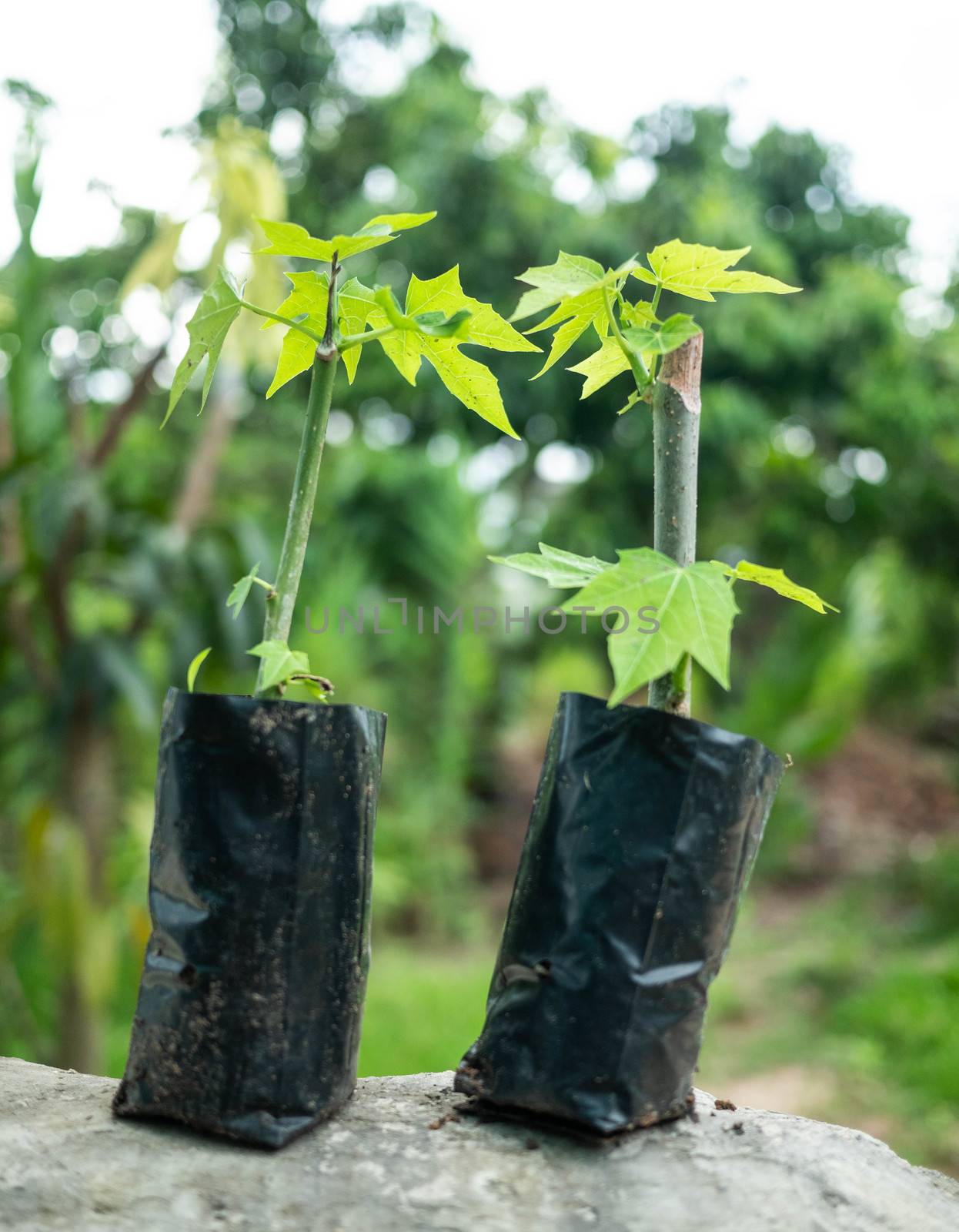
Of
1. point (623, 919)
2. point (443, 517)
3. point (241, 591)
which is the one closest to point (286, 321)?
point (241, 591)

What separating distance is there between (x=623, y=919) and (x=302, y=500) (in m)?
0.30

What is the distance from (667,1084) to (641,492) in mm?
3513

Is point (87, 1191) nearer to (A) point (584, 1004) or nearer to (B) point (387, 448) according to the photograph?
(A) point (584, 1004)

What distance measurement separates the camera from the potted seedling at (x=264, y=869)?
595 mm

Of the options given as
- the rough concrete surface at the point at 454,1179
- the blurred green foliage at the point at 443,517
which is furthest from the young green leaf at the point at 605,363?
the blurred green foliage at the point at 443,517

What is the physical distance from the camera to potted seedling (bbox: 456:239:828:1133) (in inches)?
22.7

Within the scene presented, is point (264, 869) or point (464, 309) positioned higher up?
point (464, 309)

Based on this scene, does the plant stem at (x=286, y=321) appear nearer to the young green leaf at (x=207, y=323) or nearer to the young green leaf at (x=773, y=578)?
the young green leaf at (x=207, y=323)

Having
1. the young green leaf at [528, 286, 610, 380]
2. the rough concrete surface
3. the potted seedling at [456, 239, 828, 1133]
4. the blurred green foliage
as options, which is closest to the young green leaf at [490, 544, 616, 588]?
the potted seedling at [456, 239, 828, 1133]

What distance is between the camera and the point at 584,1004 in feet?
1.90

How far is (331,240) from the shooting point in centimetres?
58

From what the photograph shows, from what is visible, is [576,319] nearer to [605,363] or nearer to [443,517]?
[605,363]

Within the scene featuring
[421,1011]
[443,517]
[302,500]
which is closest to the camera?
[302,500]

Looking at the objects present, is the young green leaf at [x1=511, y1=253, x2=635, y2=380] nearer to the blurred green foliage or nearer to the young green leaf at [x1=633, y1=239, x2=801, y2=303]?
the young green leaf at [x1=633, y1=239, x2=801, y2=303]
